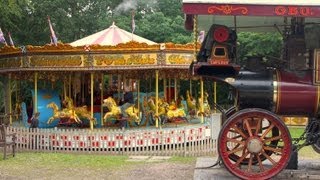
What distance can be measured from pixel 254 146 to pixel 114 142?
7870mm

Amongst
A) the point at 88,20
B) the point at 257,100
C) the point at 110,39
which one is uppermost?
the point at 88,20

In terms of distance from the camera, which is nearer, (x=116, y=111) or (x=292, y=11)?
(x=292, y=11)

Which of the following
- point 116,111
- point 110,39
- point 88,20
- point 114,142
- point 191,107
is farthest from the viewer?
point 88,20

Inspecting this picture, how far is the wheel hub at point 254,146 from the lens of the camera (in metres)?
8.40

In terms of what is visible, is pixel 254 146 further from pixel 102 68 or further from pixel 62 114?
pixel 62 114

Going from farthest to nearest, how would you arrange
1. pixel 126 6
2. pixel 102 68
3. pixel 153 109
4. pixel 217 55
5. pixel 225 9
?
pixel 126 6
pixel 153 109
pixel 102 68
pixel 217 55
pixel 225 9

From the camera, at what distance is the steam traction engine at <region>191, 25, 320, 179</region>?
327 inches

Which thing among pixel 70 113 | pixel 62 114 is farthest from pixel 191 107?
pixel 62 114

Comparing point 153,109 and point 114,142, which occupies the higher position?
point 153,109

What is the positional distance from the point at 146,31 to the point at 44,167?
2101cm

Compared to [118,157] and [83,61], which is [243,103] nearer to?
[118,157]

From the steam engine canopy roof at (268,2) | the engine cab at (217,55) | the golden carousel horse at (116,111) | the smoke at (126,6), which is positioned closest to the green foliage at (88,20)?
the smoke at (126,6)

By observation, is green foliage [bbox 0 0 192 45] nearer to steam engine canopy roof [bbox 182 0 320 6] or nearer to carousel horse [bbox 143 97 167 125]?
carousel horse [bbox 143 97 167 125]

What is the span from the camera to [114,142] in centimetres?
1563
